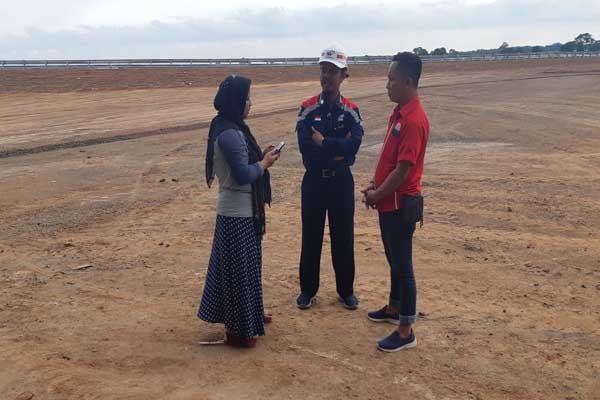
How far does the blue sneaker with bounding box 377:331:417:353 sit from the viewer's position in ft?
14.4

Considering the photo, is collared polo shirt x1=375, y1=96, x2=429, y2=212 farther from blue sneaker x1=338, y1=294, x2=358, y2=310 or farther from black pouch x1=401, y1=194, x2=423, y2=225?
blue sneaker x1=338, y1=294, x2=358, y2=310

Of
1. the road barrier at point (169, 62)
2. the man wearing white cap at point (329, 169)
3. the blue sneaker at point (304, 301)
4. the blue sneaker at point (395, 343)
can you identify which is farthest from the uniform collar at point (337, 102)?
the road barrier at point (169, 62)

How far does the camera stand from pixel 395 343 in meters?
4.39

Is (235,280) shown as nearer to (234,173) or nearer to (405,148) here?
(234,173)

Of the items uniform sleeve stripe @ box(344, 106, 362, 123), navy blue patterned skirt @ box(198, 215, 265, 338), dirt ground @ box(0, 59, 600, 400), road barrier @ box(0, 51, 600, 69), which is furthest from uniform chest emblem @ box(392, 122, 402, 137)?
road barrier @ box(0, 51, 600, 69)

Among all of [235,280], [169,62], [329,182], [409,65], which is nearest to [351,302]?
[329,182]

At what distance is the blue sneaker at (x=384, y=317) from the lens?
486cm

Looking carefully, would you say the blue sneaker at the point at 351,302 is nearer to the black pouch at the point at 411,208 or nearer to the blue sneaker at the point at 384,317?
the blue sneaker at the point at 384,317

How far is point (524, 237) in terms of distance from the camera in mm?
7195

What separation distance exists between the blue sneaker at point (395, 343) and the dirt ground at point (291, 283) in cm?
7

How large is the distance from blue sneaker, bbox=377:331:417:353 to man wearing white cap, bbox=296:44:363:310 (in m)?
0.77

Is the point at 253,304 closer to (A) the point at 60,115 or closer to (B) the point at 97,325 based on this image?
(B) the point at 97,325

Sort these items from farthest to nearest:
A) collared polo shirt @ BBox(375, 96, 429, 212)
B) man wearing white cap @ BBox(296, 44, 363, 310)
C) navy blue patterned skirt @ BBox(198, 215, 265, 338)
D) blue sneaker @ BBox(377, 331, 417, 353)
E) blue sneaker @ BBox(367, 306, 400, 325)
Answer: blue sneaker @ BBox(367, 306, 400, 325) → man wearing white cap @ BBox(296, 44, 363, 310) → blue sneaker @ BBox(377, 331, 417, 353) → navy blue patterned skirt @ BBox(198, 215, 265, 338) → collared polo shirt @ BBox(375, 96, 429, 212)

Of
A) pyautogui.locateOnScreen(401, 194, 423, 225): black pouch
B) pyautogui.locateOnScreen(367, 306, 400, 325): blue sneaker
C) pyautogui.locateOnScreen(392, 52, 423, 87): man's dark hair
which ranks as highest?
pyautogui.locateOnScreen(392, 52, 423, 87): man's dark hair
